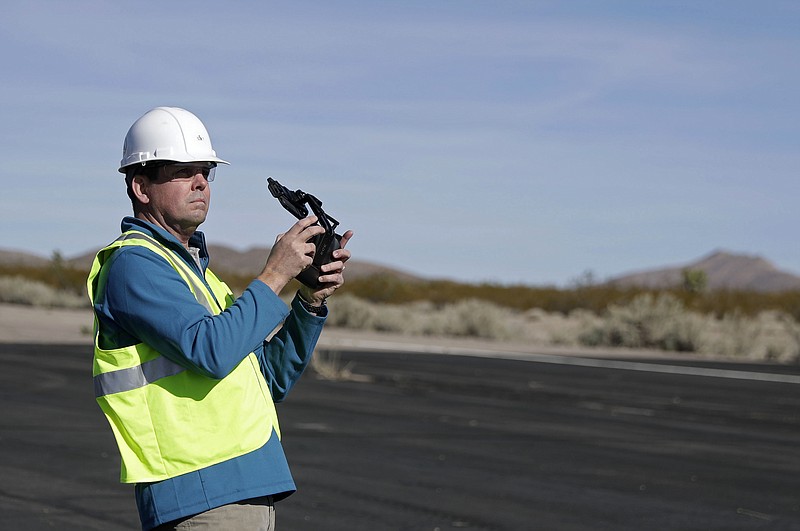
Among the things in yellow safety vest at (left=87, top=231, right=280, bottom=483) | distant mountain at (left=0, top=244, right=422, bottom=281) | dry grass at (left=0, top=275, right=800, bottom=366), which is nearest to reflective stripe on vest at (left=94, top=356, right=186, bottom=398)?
yellow safety vest at (left=87, top=231, right=280, bottom=483)

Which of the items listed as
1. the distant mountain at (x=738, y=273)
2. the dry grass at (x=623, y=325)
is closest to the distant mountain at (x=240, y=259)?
the distant mountain at (x=738, y=273)

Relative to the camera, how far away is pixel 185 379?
4.25 metres

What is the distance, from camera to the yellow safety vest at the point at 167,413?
425 cm

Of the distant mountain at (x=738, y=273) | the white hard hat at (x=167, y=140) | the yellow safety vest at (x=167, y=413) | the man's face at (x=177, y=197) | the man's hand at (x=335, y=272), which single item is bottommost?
the yellow safety vest at (x=167, y=413)

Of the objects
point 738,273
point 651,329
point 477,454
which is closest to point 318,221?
point 477,454

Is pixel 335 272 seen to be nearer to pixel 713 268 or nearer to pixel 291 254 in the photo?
pixel 291 254

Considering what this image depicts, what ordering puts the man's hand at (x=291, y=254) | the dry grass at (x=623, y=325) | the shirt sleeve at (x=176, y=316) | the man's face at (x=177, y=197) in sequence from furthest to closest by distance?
the dry grass at (x=623, y=325) < the man's face at (x=177, y=197) < the man's hand at (x=291, y=254) < the shirt sleeve at (x=176, y=316)

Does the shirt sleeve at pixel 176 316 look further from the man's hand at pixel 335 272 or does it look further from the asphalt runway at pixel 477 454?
the asphalt runway at pixel 477 454

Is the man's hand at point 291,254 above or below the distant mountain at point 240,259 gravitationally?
below

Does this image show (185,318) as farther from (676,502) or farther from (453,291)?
(453,291)

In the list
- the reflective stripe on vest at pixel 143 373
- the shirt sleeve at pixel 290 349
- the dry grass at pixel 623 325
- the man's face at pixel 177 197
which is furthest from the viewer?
the dry grass at pixel 623 325

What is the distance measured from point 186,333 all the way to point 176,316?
0.07 metres

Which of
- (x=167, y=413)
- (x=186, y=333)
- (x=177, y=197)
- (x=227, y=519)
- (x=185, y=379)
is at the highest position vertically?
(x=177, y=197)

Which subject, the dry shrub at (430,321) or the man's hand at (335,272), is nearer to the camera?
the man's hand at (335,272)
